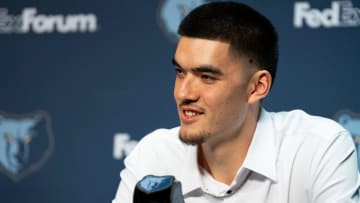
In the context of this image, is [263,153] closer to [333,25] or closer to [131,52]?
[333,25]

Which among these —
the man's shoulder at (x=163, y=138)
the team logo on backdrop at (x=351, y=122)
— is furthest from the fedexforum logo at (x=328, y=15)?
the man's shoulder at (x=163, y=138)

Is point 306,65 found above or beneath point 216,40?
beneath

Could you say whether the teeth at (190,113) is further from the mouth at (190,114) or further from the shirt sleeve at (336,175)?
the shirt sleeve at (336,175)

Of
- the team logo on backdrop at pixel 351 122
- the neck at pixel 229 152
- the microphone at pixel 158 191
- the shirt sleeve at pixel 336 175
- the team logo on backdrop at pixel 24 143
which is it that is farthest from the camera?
the team logo on backdrop at pixel 24 143

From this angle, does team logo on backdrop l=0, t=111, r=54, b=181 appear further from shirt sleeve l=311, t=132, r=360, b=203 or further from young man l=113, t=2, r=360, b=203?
shirt sleeve l=311, t=132, r=360, b=203

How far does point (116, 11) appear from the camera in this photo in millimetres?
1974

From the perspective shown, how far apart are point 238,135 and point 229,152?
0.04 metres

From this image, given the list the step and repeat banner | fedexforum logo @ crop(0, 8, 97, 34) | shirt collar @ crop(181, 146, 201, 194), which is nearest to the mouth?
shirt collar @ crop(181, 146, 201, 194)

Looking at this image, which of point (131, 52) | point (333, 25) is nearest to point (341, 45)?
point (333, 25)

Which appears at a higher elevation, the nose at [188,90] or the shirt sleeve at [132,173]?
the nose at [188,90]

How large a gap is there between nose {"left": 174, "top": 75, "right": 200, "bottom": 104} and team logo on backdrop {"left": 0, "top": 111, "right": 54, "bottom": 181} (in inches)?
37.0

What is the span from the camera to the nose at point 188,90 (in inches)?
45.5

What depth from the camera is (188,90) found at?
1.16 meters

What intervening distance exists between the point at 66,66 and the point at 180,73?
90 centimetres
